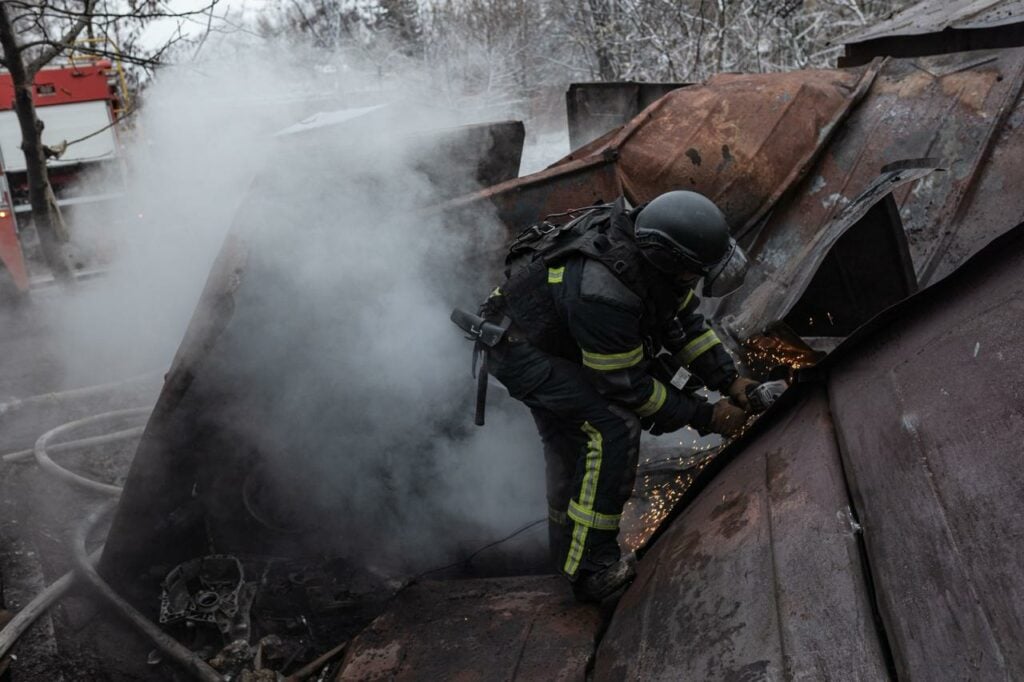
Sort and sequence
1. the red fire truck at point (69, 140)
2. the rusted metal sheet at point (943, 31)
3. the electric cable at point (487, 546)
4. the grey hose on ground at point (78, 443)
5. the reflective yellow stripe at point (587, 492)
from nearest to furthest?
the reflective yellow stripe at point (587, 492)
the electric cable at point (487, 546)
the rusted metal sheet at point (943, 31)
the grey hose on ground at point (78, 443)
the red fire truck at point (69, 140)

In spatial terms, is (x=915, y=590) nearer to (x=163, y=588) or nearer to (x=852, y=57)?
(x=163, y=588)

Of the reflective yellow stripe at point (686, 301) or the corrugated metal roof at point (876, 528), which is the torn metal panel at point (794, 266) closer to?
the reflective yellow stripe at point (686, 301)

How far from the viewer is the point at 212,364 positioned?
388cm

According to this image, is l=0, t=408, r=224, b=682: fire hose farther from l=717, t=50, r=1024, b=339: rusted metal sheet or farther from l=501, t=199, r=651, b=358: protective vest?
l=717, t=50, r=1024, b=339: rusted metal sheet

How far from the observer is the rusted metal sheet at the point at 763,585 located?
1873 mm

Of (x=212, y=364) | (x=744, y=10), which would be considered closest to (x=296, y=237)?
(x=212, y=364)

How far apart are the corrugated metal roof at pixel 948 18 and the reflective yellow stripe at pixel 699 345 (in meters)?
2.69

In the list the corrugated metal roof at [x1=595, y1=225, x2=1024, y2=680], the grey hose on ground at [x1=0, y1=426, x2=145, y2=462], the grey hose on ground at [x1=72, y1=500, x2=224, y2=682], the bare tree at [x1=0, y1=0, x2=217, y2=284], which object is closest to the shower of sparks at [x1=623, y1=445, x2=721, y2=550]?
the corrugated metal roof at [x1=595, y1=225, x2=1024, y2=680]

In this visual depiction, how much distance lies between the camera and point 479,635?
10.4ft

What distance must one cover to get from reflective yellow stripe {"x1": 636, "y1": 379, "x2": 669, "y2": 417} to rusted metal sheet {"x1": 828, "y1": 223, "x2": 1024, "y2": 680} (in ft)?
2.46

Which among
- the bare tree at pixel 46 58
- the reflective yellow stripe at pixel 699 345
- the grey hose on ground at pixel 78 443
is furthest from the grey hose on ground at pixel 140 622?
the bare tree at pixel 46 58

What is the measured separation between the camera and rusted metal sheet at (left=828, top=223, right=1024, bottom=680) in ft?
5.26

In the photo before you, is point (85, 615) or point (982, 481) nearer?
point (982, 481)

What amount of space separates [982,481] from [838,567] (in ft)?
1.26
